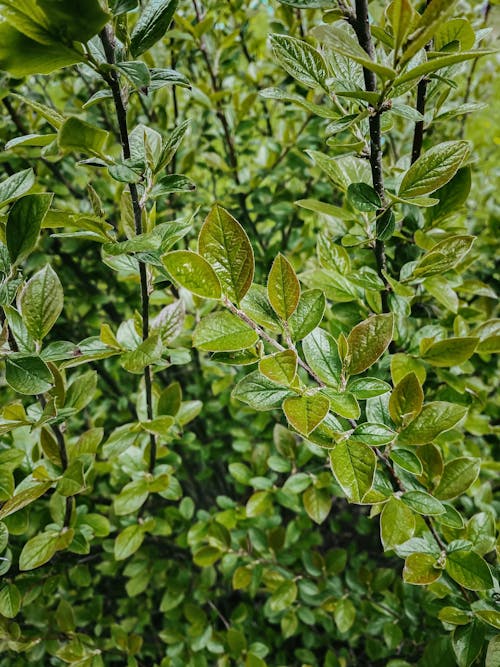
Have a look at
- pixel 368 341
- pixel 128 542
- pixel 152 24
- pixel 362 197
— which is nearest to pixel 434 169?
pixel 362 197

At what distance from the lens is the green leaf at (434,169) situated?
1.58 ft

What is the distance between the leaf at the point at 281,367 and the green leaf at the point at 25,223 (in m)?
0.25

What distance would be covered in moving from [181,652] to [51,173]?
41.8 inches

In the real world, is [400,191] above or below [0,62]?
below

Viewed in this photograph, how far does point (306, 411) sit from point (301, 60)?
1.11 feet

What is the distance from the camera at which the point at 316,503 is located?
0.80m

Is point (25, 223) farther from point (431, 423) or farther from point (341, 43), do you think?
point (431, 423)

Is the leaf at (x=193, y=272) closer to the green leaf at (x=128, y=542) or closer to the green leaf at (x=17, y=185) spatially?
the green leaf at (x=17, y=185)

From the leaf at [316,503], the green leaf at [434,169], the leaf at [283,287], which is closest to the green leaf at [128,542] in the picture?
the leaf at [316,503]

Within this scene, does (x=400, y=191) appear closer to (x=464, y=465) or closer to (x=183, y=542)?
(x=464, y=465)

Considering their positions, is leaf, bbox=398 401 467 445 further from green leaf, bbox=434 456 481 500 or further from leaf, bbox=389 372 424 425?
green leaf, bbox=434 456 481 500

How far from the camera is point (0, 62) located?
14.7 inches

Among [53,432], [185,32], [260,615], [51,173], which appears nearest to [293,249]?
[185,32]

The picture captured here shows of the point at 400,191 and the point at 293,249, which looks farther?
the point at 293,249
